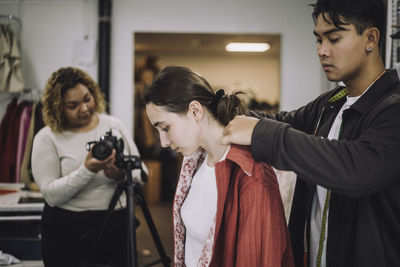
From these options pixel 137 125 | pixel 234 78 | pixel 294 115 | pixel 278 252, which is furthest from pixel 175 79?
pixel 234 78

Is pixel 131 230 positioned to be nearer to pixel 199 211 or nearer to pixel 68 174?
pixel 68 174

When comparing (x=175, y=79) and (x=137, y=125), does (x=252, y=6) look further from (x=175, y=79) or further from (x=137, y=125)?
(x=137, y=125)

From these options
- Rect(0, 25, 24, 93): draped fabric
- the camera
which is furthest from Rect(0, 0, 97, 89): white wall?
the camera

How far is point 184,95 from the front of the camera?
1162 millimetres

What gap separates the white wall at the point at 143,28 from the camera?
311 cm

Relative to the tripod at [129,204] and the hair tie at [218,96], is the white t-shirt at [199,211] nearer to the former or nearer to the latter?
the hair tie at [218,96]

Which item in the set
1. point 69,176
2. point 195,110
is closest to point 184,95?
point 195,110

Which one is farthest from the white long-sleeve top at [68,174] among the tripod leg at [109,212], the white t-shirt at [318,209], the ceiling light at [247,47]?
the ceiling light at [247,47]

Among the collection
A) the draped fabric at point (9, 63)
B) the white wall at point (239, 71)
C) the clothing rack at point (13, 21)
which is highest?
the white wall at point (239, 71)

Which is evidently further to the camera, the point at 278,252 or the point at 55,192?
the point at 55,192

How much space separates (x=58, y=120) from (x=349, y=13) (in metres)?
1.55

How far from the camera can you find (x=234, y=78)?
7477 millimetres

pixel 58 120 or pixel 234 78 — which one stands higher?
pixel 234 78

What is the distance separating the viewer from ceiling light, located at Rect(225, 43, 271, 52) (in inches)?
240
